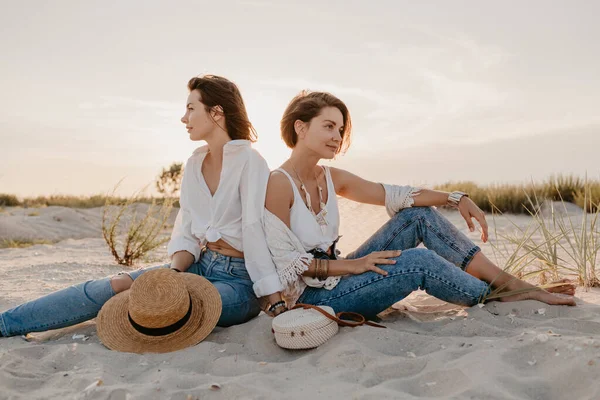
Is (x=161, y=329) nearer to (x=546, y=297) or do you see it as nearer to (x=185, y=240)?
(x=185, y=240)

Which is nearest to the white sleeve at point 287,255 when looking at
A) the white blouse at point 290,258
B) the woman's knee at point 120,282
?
the white blouse at point 290,258

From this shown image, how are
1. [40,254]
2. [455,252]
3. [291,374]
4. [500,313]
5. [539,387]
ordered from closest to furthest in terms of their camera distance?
[539,387]
[291,374]
[500,313]
[455,252]
[40,254]

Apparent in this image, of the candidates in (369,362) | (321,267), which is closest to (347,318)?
(321,267)

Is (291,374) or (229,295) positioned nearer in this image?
(291,374)

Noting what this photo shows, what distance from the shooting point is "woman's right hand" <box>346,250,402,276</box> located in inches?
132

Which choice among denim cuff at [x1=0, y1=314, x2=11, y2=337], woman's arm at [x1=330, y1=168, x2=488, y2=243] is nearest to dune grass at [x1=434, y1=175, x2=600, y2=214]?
woman's arm at [x1=330, y1=168, x2=488, y2=243]

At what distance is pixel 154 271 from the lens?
3.22 meters

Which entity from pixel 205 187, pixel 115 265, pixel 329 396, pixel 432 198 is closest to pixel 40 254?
pixel 115 265

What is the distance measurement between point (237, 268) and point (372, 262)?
0.81 metres

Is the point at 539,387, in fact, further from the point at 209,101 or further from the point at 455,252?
the point at 209,101

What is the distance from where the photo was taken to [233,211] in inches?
139

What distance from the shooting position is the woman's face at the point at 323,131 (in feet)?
11.8

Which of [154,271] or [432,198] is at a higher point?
[432,198]

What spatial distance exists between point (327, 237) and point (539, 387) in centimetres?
159
